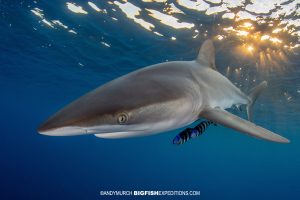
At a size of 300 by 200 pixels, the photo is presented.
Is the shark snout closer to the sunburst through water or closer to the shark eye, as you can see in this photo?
the shark eye

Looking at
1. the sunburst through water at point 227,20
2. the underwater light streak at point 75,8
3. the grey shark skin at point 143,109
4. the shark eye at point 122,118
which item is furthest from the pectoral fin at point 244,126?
the underwater light streak at point 75,8

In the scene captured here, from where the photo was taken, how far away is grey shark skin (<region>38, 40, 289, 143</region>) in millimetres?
2162

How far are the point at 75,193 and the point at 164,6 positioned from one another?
141ft

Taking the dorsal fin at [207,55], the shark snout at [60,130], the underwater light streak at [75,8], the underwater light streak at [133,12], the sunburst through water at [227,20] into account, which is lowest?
the shark snout at [60,130]

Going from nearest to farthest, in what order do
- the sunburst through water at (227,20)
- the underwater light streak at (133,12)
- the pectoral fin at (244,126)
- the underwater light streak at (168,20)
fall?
the pectoral fin at (244,126), the sunburst through water at (227,20), the underwater light streak at (133,12), the underwater light streak at (168,20)

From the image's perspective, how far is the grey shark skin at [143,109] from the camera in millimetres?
2162

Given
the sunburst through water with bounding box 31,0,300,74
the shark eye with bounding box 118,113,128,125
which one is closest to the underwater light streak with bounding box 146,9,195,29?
the sunburst through water with bounding box 31,0,300,74

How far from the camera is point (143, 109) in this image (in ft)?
8.02

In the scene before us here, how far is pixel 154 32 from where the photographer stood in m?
12.8

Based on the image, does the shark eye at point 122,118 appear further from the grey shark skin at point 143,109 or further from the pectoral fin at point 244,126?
the pectoral fin at point 244,126

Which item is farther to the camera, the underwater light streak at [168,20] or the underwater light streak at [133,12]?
the underwater light streak at [168,20]

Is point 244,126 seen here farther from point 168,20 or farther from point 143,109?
point 168,20

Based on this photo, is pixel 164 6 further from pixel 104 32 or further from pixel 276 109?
pixel 276 109

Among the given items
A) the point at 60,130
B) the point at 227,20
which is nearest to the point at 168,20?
the point at 227,20
